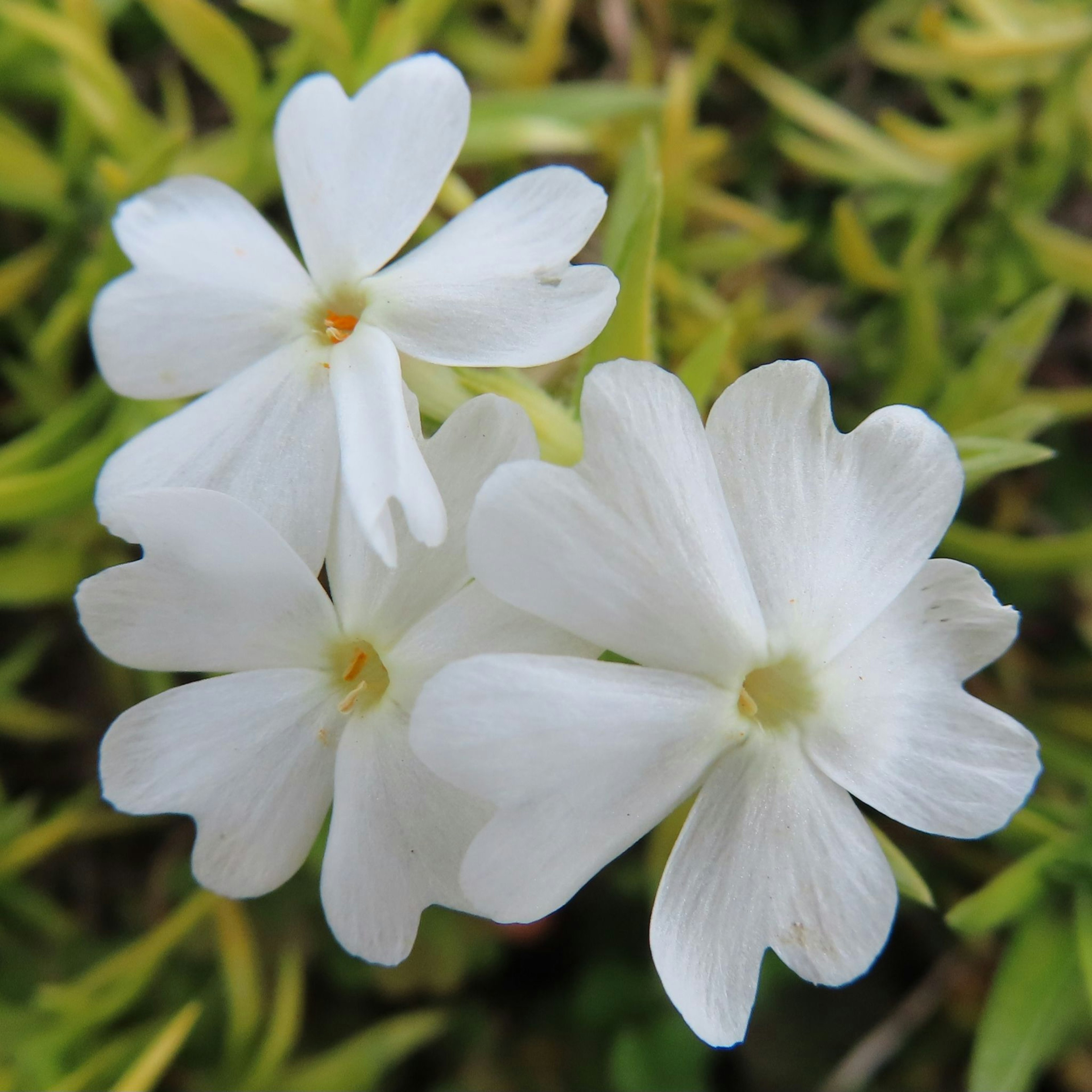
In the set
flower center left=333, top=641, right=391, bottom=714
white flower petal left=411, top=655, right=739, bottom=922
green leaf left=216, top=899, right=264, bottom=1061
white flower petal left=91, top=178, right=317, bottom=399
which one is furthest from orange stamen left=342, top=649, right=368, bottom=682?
green leaf left=216, top=899, right=264, bottom=1061

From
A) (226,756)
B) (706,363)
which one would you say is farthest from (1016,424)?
(226,756)

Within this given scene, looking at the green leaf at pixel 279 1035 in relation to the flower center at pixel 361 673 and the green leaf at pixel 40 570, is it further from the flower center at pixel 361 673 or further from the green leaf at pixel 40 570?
the flower center at pixel 361 673

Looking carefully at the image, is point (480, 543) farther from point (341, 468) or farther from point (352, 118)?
point (352, 118)

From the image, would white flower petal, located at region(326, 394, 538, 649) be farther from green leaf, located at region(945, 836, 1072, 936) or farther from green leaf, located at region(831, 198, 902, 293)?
green leaf, located at region(831, 198, 902, 293)

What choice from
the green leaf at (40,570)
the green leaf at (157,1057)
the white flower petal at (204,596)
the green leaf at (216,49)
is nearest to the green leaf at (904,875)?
the white flower petal at (204,596)

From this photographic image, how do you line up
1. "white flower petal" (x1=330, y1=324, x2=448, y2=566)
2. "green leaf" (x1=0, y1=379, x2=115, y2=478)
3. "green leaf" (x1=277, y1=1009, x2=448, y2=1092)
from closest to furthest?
"white flower petal" (x1=330, y1=324, x2=448, y2=566), "green leaf" (x1=0, y1=379, x2=115, y2=478), "green leaf" (x1=277, y1=1009, x2=448, y2=1092)

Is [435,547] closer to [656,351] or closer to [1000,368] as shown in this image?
[656,351]

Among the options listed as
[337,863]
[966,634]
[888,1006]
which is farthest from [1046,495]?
[337,863]
